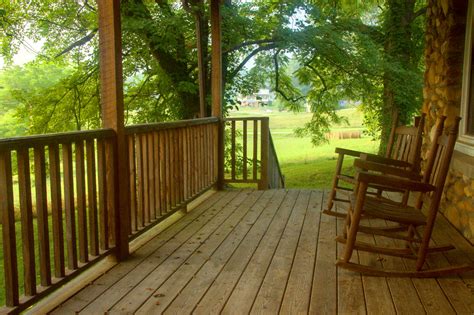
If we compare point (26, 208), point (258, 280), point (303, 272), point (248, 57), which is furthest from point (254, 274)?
point (248, 57)

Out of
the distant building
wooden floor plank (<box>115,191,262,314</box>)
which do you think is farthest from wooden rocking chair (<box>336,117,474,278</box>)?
the distant building

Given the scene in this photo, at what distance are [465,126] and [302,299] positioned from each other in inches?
92.1

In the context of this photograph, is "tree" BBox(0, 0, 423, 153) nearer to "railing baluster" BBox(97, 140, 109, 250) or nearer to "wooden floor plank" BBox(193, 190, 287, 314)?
"wooden floor plank" BBox(193, 190, 287, 314)

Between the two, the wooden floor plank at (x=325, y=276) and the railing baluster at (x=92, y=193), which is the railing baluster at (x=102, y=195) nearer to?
the railing baluster at (x=92, y=193)

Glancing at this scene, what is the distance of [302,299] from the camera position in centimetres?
221

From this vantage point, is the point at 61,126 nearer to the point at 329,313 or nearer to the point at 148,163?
the point at 148,163

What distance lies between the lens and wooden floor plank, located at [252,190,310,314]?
2156 millimetres

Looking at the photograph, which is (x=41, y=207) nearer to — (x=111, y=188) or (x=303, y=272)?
(x=111, y=188)

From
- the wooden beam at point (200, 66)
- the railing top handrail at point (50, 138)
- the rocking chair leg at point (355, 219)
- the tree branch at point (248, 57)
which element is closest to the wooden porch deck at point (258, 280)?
the rocking chair leg at point (355, 219)

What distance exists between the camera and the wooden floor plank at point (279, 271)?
7.07ft

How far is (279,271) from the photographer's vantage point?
261cm

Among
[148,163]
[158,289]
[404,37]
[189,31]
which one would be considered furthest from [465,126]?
[404,37]

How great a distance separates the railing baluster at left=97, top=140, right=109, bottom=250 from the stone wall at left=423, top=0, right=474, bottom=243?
2479 mm

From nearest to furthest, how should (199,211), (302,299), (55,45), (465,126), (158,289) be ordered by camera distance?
1. (302,299)
2. (158,289)
3. (465,126)
4. (199,211)
5. (55,45)
